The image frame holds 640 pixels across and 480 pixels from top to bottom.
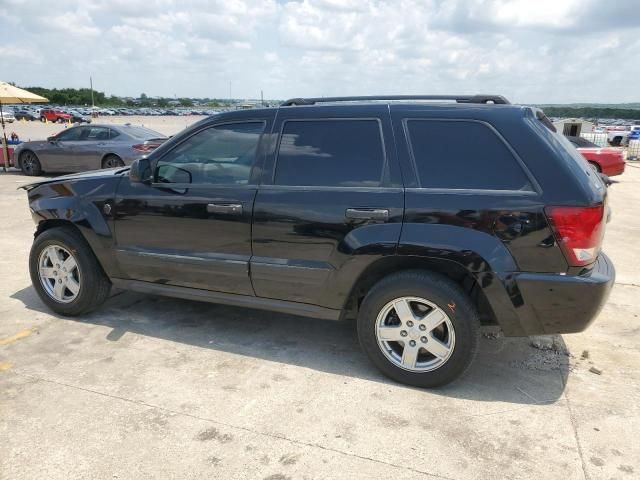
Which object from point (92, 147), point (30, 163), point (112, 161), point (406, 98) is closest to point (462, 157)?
point (406, 98)

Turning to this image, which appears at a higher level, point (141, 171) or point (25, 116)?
point (141, 171)

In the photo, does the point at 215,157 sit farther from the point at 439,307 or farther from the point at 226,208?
the point at 439,307

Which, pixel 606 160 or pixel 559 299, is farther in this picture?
pixel 606 160

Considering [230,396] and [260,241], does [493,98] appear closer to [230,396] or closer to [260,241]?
[260,241]

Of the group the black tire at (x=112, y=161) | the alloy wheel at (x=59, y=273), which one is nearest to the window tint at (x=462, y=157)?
the alloy wheel at (x=59, y=273)

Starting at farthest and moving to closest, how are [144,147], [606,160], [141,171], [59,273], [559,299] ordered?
1. [606,160]
2. [144,147]
3. [59,273]
4. [141,171]
5. [559,299]

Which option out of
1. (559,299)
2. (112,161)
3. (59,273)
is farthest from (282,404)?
(112,161)

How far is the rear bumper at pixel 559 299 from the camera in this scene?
301 centimetres

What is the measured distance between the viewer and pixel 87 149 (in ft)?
41.6

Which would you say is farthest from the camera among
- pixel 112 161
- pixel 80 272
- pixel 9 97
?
pixel 9 97

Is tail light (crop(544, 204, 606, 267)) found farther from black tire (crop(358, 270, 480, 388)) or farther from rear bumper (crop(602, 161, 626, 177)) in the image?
rear bumper (crop(602, 161, 626, 177))

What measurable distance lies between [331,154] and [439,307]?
1248mm

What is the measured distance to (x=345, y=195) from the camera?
3.38 m

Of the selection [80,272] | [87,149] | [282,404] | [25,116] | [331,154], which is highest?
[331,154]
